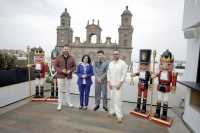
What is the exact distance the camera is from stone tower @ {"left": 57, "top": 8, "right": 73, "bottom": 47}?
19875 millimetres

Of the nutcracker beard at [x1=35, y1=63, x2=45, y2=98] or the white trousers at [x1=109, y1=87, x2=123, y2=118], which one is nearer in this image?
the white trousers at [x1=109, y1=87, x2=123, y2=118]

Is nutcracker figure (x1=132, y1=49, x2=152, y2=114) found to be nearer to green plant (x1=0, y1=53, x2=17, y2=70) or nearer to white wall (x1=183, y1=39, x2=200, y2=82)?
white wall (x1=183, y1=39, x2=200, y2=82)

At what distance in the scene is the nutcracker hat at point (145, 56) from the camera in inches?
142

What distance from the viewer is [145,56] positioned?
3.61m

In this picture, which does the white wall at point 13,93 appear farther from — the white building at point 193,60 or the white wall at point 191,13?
the white wall at point 191,13

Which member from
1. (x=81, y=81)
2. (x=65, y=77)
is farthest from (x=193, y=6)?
(x=65, y=77)

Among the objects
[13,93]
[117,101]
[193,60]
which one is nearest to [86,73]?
[117,101]

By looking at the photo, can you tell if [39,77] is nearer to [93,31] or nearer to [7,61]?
[7,61]

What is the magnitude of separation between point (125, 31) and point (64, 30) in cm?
668

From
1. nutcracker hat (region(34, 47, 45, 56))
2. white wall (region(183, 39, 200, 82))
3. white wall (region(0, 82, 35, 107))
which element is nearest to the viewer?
white wall (region(183, 39, 200, 82))

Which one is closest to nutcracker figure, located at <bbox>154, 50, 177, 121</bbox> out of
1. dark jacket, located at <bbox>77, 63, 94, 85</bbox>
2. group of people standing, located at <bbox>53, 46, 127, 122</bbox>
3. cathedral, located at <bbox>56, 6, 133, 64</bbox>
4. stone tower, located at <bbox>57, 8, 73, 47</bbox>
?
group of people standing, located at <bbox>53, 46, 127, 122</bbox>

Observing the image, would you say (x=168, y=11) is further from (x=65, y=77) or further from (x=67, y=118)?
(x=67, y=118)

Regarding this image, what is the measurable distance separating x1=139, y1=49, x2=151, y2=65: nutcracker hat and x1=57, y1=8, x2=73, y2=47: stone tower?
1692 centimetres

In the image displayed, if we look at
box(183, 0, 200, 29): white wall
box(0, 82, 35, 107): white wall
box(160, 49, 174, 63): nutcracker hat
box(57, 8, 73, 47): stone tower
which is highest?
box(57, 8, 73, 47): stone tower
